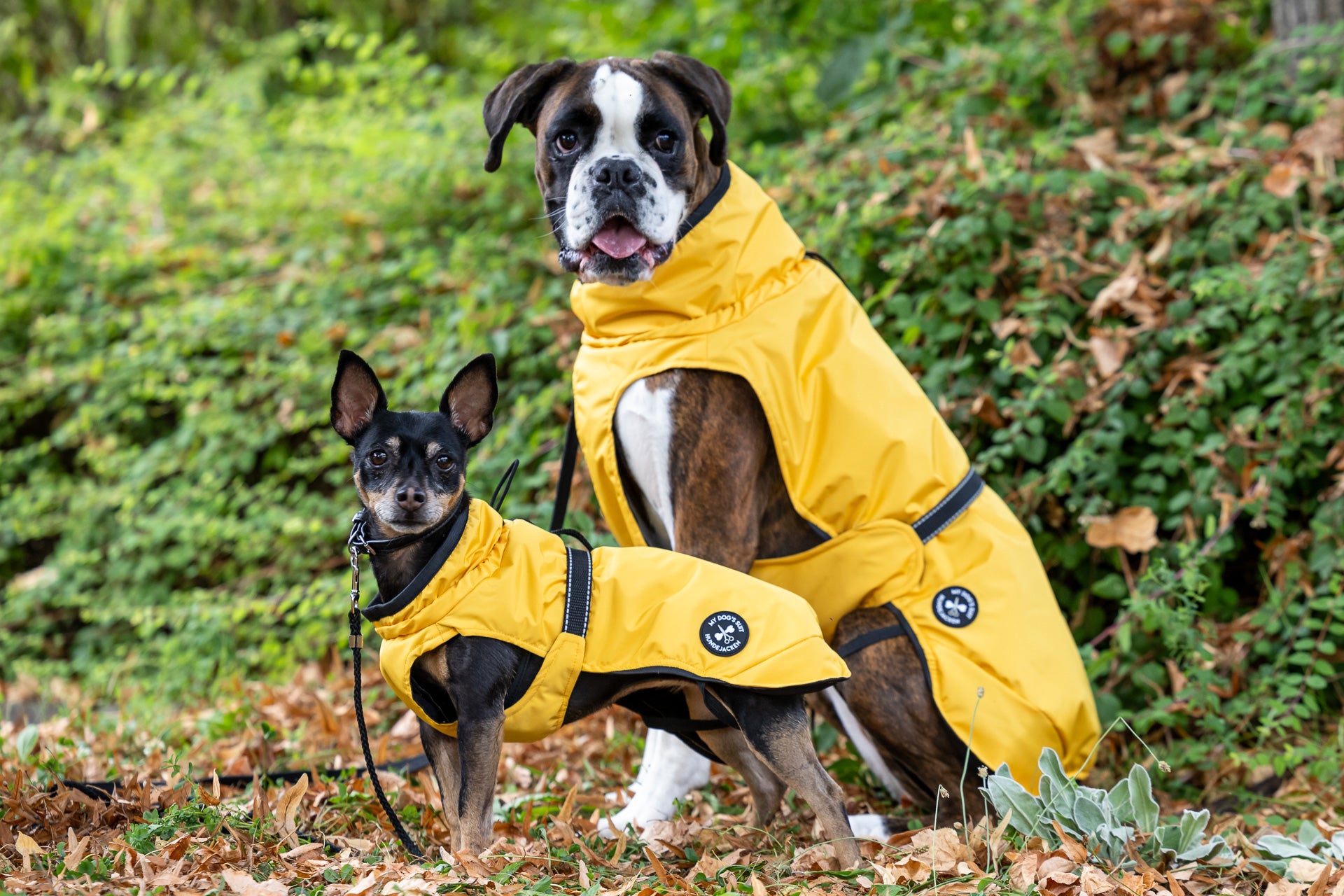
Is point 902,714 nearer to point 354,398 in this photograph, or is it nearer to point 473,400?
point 473,400

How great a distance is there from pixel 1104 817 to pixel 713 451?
1.40 metres

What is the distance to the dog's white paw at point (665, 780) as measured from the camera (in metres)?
3.55

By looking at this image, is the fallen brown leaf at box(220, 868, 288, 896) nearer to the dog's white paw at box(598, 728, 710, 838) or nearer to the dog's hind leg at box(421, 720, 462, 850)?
the dog's hind leg at box(421, 720, 462, 850)

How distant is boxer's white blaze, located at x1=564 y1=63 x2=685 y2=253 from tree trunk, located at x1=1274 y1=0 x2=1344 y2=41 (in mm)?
4355

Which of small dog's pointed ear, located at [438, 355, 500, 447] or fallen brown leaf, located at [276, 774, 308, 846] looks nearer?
small dog's pointed ear, located at [438, 355, 500, 447]

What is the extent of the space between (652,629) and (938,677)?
945 mm

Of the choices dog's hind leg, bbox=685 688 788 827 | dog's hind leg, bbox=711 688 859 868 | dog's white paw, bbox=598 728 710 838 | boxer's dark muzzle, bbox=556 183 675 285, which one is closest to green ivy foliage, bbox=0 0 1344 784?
dog's white paw, bbox=598 728 710 838

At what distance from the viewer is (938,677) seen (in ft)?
10.5

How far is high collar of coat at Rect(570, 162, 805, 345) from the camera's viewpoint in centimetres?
316

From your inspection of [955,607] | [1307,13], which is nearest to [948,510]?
[955,607]

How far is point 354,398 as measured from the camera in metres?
2.77

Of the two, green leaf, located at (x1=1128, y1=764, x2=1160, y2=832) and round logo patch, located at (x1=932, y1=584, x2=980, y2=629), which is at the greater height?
round logo patch, located at (x1=932, y1=584, x2=980, y2=629)

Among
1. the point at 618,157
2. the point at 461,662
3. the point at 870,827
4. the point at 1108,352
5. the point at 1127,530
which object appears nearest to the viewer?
the point at 461,662

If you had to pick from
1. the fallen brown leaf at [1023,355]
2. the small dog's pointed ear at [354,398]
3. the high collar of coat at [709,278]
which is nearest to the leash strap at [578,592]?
the small dog's pointed ear at [354,398]
